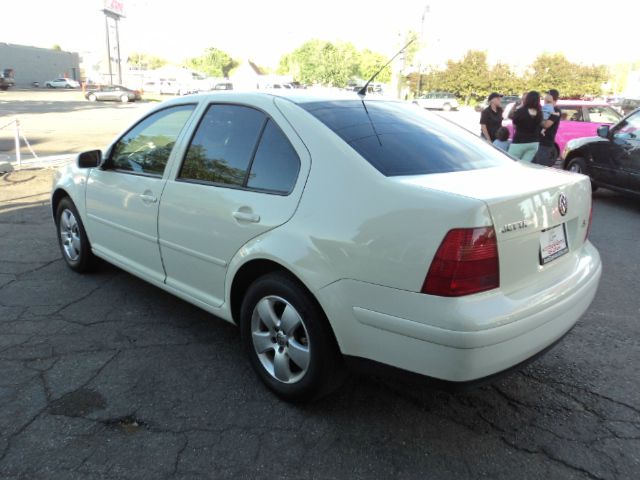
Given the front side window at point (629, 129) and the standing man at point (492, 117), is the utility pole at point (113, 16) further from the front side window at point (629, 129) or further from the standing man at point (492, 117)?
the front side window at point (629, 129)

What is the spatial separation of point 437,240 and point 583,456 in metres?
1.32

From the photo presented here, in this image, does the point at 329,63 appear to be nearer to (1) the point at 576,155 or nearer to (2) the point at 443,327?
(1) the point at 576,155

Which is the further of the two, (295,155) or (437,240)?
(295,155)

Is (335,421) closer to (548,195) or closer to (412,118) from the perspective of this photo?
(548,195)

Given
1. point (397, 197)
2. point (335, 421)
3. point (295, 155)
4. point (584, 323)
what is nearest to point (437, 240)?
point (397, 197)

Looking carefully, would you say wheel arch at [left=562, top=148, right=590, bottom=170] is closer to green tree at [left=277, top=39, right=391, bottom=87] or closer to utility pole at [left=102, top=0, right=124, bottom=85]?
utility pole at [left=102, top=0, right=124, bottom=85]

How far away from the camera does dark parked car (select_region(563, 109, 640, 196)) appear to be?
300 inches

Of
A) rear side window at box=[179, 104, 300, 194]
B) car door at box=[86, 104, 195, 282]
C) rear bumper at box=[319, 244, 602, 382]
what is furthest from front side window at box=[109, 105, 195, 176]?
rear bumper at box=[319, 244, 602, 382]

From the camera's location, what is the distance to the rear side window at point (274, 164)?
2.67 meters

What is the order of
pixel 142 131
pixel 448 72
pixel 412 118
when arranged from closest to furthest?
pixel 412 118 < pixel 142 131 < pixel 448 72

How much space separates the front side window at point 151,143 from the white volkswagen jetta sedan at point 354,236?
0.07ft

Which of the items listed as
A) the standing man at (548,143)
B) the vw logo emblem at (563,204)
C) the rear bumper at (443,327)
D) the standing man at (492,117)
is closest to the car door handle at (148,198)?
the rear bumper at (443,327)

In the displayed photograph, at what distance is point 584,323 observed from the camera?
390 centimetres

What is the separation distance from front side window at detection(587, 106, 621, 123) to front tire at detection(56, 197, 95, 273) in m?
11.6
